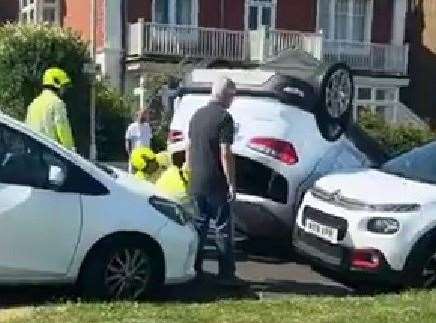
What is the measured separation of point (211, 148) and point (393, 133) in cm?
1809

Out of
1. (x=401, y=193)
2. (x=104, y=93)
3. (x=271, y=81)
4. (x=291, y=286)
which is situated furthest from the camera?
(x=104, y=93)

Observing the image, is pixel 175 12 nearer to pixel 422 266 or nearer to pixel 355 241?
pixel 355 241

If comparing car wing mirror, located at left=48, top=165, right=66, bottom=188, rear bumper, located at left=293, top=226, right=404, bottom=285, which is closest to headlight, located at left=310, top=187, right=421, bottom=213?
rear bumper, located at left=293, top=226, right=404, bottom=285

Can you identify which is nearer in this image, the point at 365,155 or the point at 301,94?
the point at 301,94

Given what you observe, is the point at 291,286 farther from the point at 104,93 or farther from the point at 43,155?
the point at 104,93

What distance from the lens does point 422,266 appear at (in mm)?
8414

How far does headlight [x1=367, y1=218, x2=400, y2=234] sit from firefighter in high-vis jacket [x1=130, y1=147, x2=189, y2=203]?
173 cm

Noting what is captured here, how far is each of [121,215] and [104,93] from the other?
58.5ft

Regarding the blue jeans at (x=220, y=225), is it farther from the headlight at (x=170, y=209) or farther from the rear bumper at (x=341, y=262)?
the rear bumper at (x=341, y=262)

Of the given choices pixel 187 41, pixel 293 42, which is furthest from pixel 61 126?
pixel 293 42

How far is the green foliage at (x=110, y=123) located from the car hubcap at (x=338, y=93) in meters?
13.8

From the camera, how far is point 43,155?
25.3 ft

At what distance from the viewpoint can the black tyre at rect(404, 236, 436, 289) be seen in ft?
27.5

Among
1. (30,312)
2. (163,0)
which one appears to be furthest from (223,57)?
(30,312)
